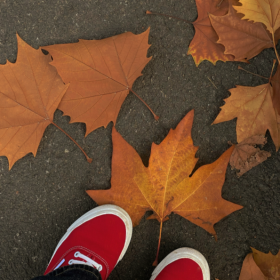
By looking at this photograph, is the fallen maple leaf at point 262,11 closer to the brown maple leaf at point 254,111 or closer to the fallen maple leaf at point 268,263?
the brown maple leaf at point 254,111

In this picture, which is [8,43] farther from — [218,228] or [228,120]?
[218,228]

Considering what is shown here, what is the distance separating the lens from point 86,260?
1.23 meters

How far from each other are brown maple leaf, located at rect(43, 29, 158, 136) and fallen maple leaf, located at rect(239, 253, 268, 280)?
104cm

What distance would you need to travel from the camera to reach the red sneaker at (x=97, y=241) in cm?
122

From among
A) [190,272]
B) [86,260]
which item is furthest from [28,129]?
[190,272]

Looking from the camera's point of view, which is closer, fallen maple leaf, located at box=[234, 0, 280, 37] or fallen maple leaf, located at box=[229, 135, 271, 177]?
fallen maple leaf, located at box=[234, 0, 280, 37]

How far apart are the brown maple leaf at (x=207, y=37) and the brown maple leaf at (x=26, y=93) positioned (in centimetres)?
66

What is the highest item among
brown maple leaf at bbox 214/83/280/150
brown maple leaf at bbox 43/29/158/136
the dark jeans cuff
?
brown maple leaf at bbox 43/29/158/136

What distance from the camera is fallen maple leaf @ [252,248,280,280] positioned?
122cm

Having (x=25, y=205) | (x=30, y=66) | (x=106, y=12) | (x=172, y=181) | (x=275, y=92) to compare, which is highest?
(x=106, y=12)

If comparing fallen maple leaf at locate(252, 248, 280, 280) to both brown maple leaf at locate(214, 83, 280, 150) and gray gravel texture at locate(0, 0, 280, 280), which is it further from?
brown maple leaf at locate(214, 83, 280, 150)

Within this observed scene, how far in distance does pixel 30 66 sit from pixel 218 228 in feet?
3.98

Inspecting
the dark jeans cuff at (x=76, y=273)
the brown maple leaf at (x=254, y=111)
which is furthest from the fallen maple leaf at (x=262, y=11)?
the dark jeans cuff at (x=76, y=273)

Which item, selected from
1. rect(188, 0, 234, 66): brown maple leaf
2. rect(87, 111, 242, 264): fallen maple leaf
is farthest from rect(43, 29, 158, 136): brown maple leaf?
rect(188, 0, 234, 66): brown maple leaf
